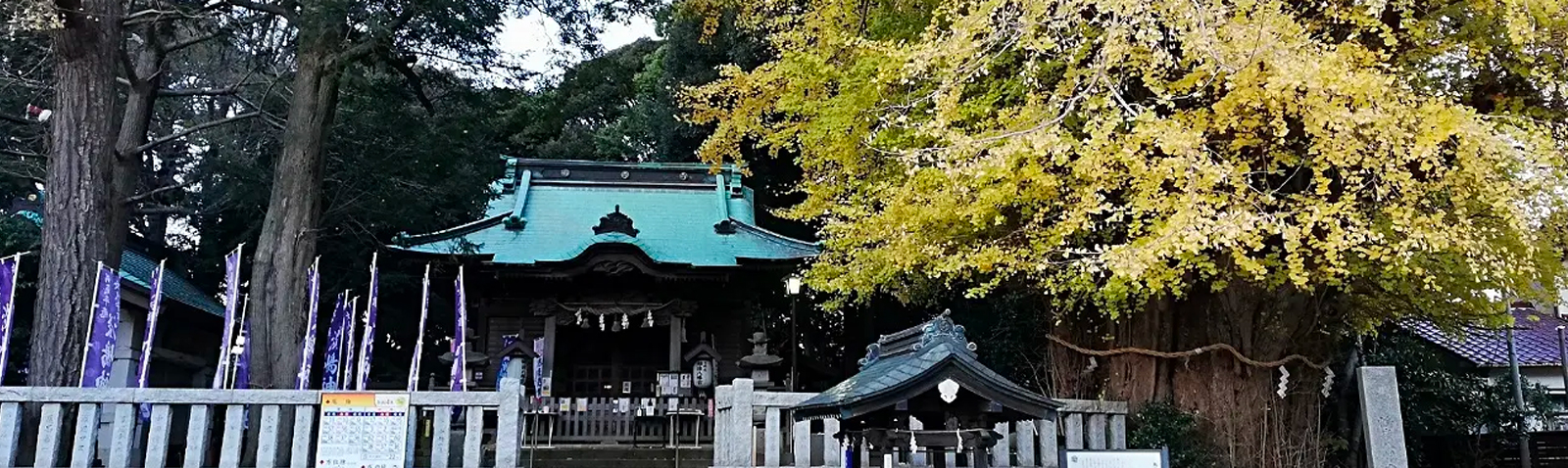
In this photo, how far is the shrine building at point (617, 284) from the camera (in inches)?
532

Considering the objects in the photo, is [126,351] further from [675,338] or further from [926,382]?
[926,382]

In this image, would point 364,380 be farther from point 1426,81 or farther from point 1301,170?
point 1426,81

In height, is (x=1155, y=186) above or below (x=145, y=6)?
below

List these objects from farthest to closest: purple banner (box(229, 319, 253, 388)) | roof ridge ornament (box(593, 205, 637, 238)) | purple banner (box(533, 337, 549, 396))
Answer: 1. roof ridge ornament (box(593, 205, 637, 238))
2. purple banner (box(533, 337, 549, 396))
3. purple banner (box(229, 319, 253, 388))

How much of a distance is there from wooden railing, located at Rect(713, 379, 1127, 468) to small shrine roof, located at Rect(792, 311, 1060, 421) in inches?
48.0

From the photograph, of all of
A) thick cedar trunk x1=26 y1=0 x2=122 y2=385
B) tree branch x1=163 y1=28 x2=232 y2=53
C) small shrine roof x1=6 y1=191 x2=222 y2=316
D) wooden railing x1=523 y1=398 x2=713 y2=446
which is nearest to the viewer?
thick cedar trunk x1=26 y1=0 x2=122 y2=385

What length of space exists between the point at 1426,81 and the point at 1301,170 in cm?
121

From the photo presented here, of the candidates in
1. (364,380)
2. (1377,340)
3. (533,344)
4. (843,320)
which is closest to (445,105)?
(533,344)

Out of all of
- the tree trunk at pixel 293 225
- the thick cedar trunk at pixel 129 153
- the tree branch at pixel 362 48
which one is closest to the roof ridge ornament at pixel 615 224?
the tree trunk at pixel 293 225

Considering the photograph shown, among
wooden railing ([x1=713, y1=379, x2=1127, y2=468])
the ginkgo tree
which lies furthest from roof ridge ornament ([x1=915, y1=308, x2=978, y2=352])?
the ginkgo tree

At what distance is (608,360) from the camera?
49.8 ft

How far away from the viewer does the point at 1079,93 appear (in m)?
7.16

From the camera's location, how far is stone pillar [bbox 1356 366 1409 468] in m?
6.95

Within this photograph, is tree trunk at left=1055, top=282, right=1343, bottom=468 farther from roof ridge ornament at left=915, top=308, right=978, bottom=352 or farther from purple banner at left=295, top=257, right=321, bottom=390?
purple banner at left=295, top=257, right=321, bottom=390
